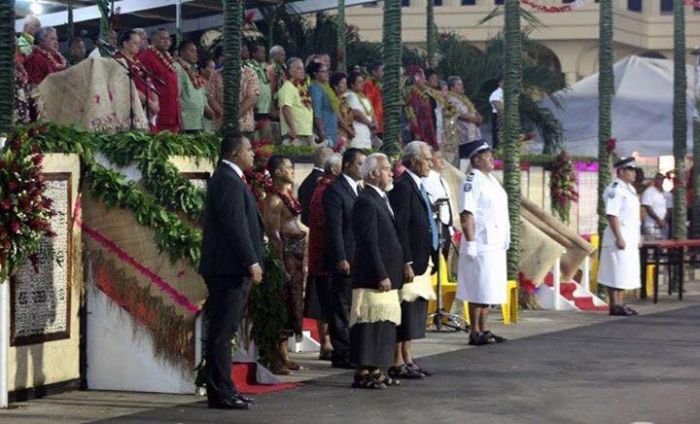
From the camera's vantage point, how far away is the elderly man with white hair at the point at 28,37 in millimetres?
18391

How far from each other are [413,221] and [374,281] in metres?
1.29

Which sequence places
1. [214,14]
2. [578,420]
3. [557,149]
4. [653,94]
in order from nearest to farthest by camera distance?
[578,420], [214,14], [557,149], [653,94]

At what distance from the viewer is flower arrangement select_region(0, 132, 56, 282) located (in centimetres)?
1310

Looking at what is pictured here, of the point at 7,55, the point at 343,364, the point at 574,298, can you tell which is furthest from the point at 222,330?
the point at 574,298

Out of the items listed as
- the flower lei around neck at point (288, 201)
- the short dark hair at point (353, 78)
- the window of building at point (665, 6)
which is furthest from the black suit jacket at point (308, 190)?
the window of building at point (665, 6)

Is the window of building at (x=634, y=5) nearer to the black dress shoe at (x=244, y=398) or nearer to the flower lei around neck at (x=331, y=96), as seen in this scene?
the flower lei around neck at (x=331, y=96)

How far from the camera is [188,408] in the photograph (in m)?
13.4

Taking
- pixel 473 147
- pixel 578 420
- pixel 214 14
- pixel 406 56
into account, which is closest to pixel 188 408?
pixel 578 420

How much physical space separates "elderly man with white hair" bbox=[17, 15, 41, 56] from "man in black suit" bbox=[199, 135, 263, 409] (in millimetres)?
4944

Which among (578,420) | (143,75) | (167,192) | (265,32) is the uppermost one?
(265,32)

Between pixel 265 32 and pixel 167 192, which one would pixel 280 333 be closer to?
pixel 167 192

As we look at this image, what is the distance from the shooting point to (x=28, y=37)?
1888cm

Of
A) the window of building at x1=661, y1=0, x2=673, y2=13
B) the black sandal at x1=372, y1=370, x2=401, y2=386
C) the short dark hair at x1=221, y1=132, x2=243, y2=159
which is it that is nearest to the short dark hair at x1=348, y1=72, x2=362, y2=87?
the black sandal at x1=372, y1=370, x2=401, y2=386

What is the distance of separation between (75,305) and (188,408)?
1.47 meters
